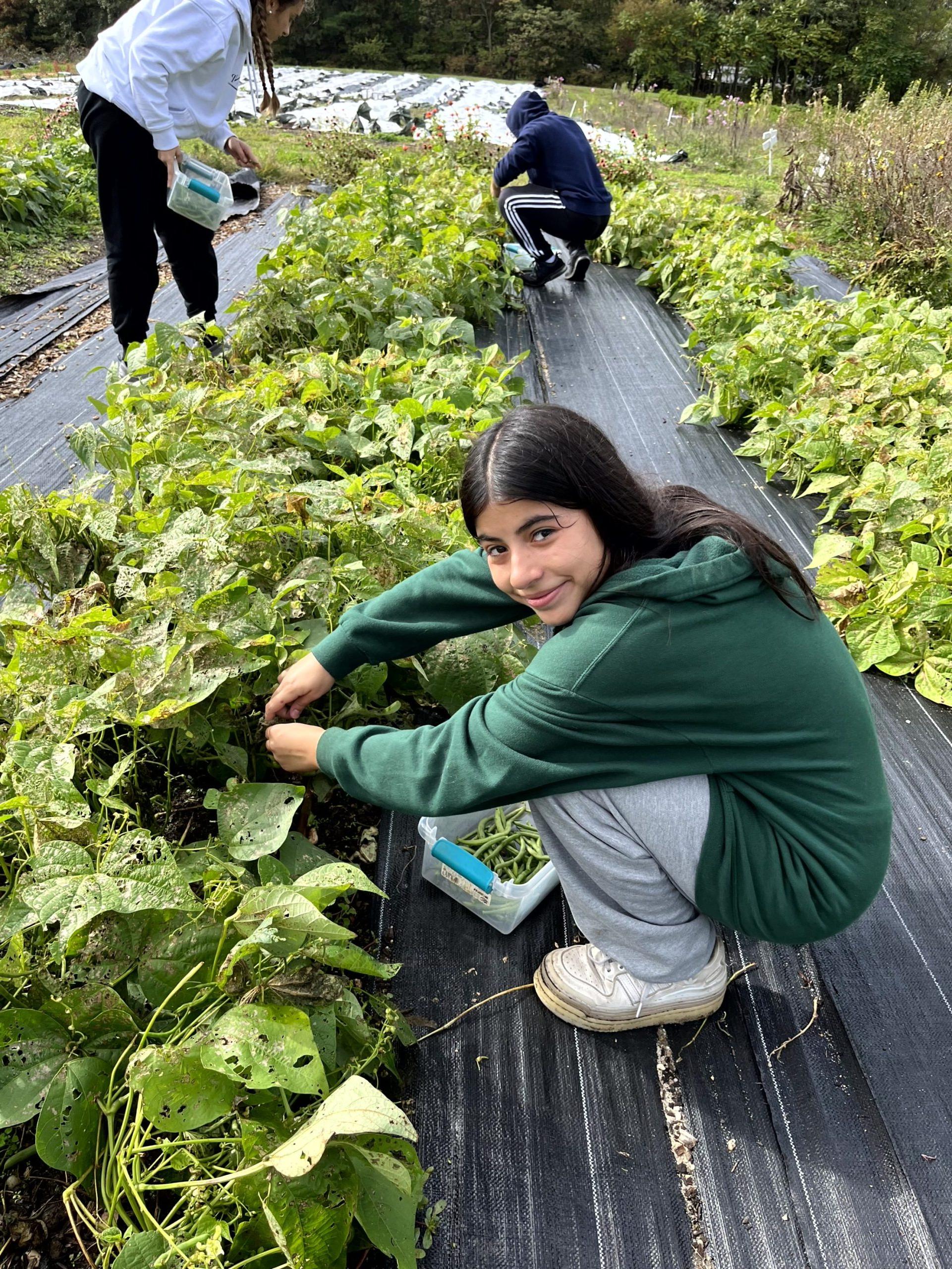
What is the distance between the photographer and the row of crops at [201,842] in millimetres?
1035

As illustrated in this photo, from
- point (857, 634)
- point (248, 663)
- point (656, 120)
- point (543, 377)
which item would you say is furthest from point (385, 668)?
point (656, 120)

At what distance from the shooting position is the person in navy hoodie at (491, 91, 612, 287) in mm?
5438

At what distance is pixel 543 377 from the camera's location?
13.8 feet

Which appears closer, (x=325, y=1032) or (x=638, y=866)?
(x=325, y=1032)

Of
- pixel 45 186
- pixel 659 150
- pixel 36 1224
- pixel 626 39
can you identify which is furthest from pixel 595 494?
pixel 626 39

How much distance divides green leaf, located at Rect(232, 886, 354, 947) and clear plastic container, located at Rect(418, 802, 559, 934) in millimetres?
493

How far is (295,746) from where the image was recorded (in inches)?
57.0

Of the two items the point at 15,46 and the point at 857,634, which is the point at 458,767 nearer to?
the point at 857,634

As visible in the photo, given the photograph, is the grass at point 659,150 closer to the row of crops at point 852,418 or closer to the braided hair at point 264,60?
the row of crops at point 852,418

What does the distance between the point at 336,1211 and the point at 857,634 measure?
78.1 inches

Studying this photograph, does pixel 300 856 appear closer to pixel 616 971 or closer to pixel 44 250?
pixel 616 971

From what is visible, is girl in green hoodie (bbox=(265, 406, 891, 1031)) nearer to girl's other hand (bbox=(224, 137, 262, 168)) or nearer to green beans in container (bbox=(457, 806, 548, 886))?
green beans in container (bbox=(457, 806, 548, 886))

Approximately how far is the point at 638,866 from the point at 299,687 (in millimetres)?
654

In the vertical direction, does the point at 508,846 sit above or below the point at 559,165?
below
